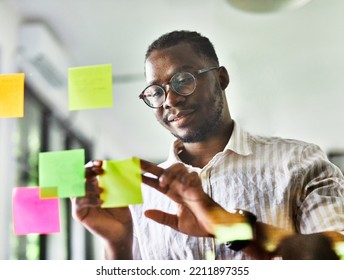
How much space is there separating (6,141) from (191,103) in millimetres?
544

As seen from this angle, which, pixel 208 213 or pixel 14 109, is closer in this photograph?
pixel 208 213

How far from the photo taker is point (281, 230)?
1.11 metres

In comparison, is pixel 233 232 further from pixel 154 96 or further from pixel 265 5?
pixel 265 5

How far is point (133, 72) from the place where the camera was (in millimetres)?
1264

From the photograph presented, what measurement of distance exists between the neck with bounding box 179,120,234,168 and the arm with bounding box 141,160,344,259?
0.03 metres

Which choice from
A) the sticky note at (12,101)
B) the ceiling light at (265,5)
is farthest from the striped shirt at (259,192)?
the sticky note at (12,101)

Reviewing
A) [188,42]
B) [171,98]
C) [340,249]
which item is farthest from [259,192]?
[188,42]

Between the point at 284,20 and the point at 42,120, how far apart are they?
71 cm

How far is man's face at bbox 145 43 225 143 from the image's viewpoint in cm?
121

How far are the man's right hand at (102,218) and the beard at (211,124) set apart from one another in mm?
259

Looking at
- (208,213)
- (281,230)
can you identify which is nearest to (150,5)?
(208,213)

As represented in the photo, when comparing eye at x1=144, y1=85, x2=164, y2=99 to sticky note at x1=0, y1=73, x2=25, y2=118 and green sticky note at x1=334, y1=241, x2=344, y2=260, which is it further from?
green sticky note at x1=334, y1=241, x2=344, y2=260

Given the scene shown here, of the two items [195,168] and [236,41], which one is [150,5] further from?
[195,168]

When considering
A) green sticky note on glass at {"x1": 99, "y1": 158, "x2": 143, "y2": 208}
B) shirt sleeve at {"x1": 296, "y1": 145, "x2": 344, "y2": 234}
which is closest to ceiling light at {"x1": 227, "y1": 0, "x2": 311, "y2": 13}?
shirt sleeve at {"x1": 296, "y1": 145, "x2": 344, "y2": 234}
